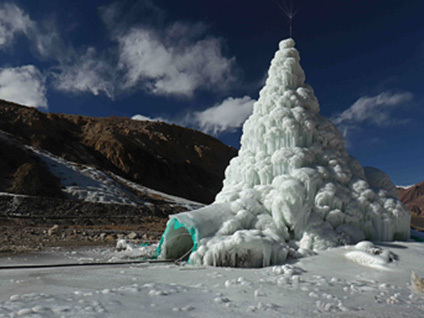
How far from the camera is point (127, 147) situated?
201 feet

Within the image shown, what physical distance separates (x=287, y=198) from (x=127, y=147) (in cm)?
5743

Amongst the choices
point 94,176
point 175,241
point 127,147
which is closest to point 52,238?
point 175,241

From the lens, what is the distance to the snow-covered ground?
11.6ft

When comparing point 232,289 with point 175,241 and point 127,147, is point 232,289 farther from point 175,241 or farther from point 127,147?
point 127,147

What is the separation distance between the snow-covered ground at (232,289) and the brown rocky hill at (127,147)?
49246mm

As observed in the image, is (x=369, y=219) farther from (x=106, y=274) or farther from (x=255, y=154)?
(x=106, y=274)

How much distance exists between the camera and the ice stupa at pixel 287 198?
22.1 feet

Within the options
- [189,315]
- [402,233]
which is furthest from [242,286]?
[402,233]

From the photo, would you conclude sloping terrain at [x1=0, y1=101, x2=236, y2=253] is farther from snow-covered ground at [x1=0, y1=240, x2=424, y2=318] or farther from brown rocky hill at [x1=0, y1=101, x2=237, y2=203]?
snow-covered ground at [x1=0, y1=240, x2=424, y2=318]

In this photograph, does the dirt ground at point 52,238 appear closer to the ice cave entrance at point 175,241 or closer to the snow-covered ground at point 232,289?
the snow-covered ground at point 232,289

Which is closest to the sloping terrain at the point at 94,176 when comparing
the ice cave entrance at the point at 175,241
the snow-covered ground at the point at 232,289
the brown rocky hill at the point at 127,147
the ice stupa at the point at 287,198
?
the brown rocky hill at the point at 127,147

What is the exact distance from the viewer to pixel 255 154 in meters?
9.24

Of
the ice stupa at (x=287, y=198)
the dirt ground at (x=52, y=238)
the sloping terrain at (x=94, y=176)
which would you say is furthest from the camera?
the sloping terrain at (x=94, y=176)

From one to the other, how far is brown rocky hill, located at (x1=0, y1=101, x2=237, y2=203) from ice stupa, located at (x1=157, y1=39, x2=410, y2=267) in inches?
1863
